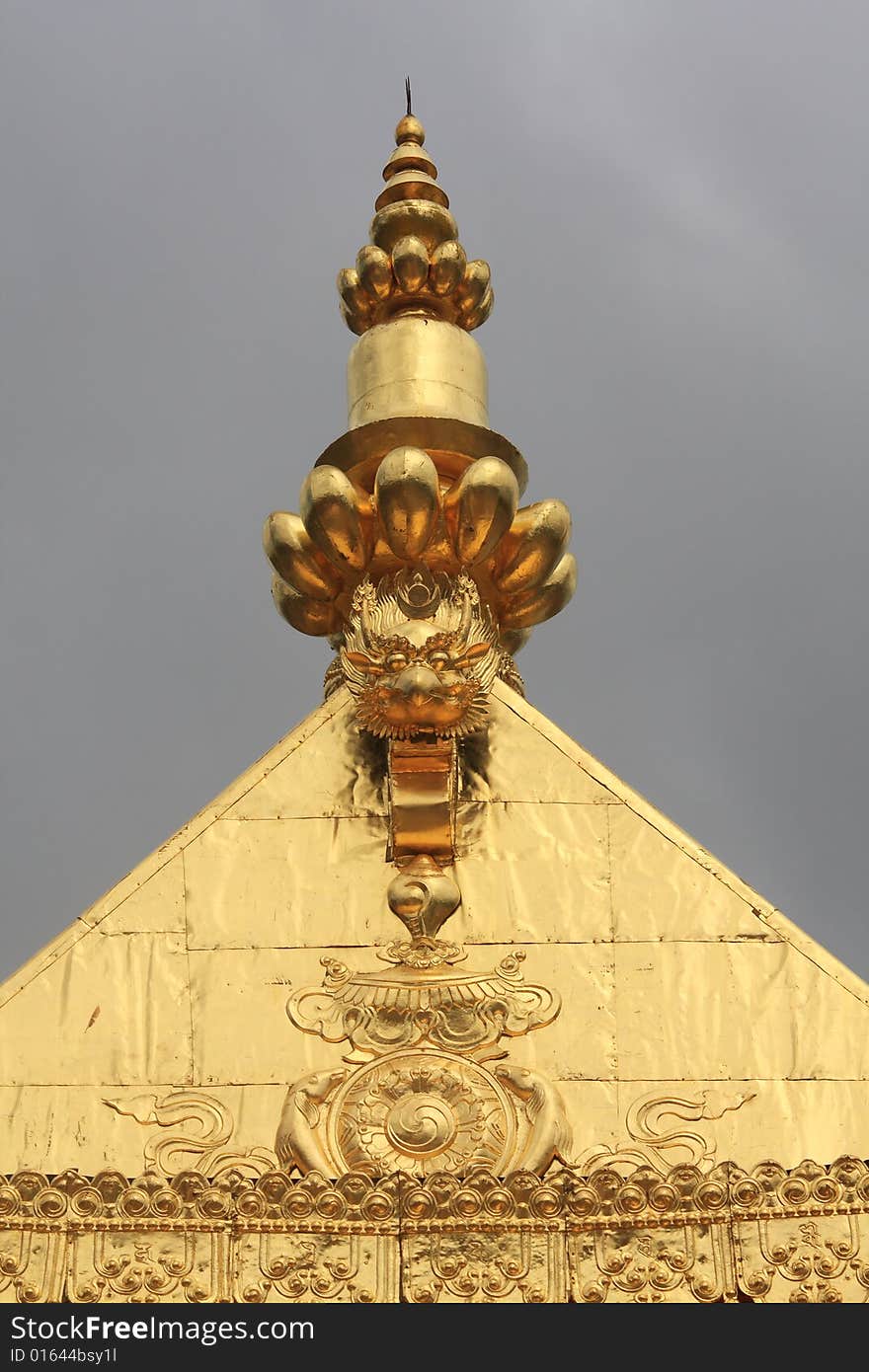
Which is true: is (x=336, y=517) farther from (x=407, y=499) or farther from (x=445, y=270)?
(x=445, y=270)

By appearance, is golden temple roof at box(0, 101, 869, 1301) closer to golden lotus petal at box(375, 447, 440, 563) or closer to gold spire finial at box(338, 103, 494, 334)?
golden lotus petal at box(375, 447, 440, 563)

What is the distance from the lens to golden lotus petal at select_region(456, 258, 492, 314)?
56.1 ft

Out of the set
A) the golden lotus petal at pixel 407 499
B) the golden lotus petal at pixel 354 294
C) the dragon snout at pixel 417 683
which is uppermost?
the golden lotus petal at pixel 354 294

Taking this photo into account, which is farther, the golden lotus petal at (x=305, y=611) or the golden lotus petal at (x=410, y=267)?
the golden lotus petal at (x=410, y=267)

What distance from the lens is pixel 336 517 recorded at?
14883 millimetres

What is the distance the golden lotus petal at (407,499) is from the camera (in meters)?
14.5

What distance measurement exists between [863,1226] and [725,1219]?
2.13 ft

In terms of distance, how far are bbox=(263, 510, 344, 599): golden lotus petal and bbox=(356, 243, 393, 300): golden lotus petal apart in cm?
222

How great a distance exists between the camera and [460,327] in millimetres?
17188

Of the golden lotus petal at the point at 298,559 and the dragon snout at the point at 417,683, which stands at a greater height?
the golden lotus petal at the point at 298,559

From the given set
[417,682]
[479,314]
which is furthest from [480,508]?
[479,314]

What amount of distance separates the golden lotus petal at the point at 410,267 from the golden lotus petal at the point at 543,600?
207 cm

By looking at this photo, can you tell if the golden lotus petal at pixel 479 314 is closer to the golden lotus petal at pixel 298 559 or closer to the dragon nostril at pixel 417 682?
the golden lotus petal at pixel 298 559

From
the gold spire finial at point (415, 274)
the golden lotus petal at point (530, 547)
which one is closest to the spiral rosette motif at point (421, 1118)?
the golden lotus petal at point (530, 547)
